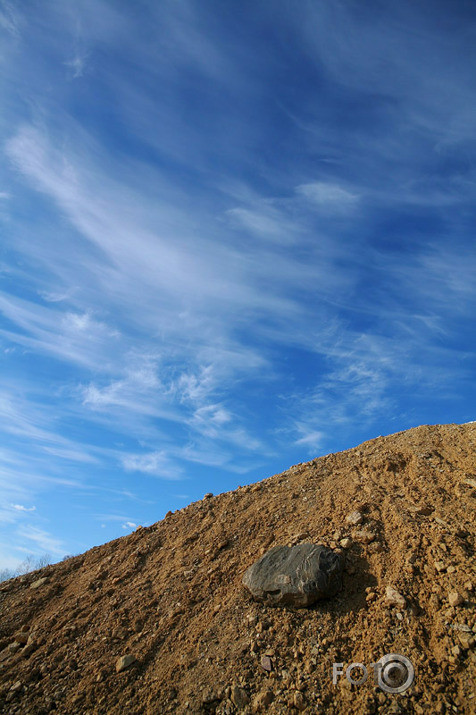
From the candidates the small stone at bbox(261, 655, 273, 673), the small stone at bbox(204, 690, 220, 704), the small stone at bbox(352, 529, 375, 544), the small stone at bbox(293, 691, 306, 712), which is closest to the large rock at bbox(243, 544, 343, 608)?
the small stone at bbox(352, 529, 375, 544)

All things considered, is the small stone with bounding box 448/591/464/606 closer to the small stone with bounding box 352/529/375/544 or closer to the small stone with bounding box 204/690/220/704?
Result: the small stone with bounding box 352/529/375/544

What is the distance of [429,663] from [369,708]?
4.28ft

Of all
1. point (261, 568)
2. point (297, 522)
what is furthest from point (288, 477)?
point (261, 568)

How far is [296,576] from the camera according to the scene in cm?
888

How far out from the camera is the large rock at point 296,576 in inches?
338

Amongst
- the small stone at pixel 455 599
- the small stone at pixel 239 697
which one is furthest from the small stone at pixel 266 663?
the small stone at pixel 455 599

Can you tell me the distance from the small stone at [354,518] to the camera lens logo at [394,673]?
11.2ft

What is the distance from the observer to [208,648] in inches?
332

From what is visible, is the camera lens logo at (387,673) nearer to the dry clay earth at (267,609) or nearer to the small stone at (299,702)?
the dry clay earth at (267,609)

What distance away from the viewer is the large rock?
8.59 meters

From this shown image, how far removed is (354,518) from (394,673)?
12.5 ft

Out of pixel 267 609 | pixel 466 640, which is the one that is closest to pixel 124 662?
pixel 267 609

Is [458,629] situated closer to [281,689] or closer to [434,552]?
[434,552]

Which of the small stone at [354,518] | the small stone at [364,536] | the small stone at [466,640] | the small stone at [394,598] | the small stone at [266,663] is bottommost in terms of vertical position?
the small stone at [266,663]
